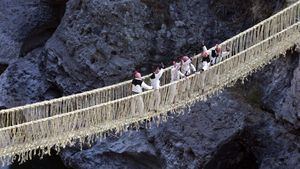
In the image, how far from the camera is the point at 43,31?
22078 millimetres

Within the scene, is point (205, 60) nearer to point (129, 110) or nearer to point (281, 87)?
point (129, 110)

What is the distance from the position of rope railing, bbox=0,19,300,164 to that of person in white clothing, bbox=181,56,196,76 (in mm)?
301

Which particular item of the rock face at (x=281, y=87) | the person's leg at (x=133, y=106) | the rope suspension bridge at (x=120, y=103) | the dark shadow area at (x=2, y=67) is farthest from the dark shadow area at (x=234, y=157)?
the dark shadow area at (x=2, y=67)

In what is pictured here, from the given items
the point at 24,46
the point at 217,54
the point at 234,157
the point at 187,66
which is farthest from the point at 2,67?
the point at 217,54

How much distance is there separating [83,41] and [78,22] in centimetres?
59

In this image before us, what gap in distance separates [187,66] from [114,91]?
165 cm

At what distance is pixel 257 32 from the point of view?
14.4m

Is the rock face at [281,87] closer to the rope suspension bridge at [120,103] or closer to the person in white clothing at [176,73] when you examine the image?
the rope suspension bridge at [120,103]

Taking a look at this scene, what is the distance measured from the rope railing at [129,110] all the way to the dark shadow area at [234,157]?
2.20 metres

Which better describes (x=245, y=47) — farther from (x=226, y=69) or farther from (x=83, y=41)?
(x=83, y=41)

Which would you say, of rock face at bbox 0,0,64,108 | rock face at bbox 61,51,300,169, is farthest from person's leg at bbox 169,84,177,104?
rock face at bbox 0,0,64,108

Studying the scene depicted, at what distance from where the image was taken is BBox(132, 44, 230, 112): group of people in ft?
43.5

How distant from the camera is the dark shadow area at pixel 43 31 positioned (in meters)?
21.6

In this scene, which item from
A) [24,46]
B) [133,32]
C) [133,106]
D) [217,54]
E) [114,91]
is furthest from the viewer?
[24,46]
